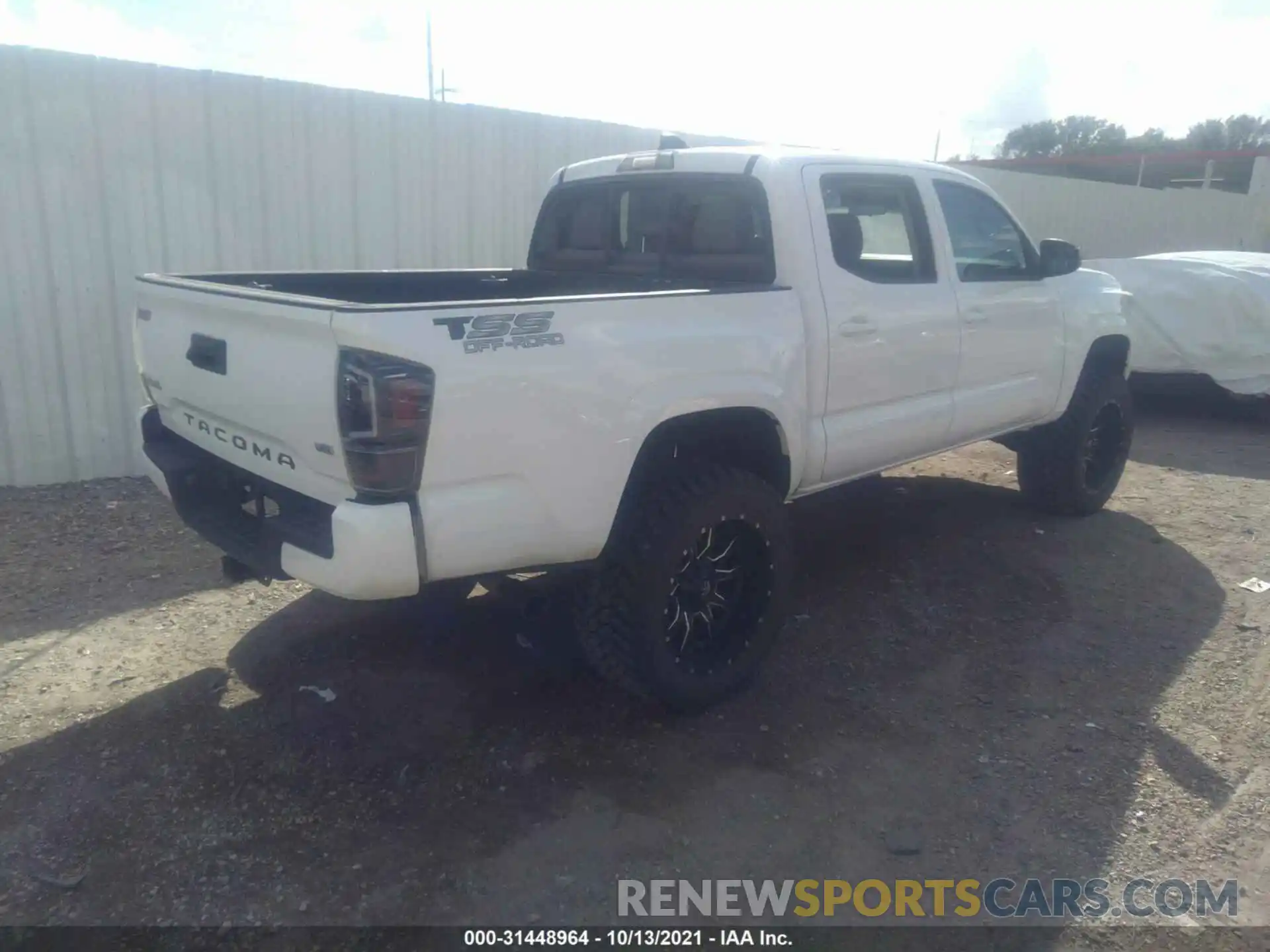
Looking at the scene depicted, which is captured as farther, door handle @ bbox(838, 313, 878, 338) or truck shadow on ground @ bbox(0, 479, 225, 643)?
truck shadow on ground @ bbox(0, 479, 225, 643)

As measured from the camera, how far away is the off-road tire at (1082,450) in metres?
5.78

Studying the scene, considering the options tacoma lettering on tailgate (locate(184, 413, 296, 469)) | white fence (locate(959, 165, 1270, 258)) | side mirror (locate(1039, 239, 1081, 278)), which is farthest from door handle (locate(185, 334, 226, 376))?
white fence (locate(959, 165, 1270, 258))

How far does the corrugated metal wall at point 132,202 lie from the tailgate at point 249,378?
8.76 feet

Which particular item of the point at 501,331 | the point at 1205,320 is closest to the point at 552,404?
the point at 501,331

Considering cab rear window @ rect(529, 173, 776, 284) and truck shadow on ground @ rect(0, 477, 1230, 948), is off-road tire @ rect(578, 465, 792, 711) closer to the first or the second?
truck shadow on ground @ rect(0, 477, 1230, 948)

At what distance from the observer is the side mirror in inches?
202

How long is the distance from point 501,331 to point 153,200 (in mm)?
4446

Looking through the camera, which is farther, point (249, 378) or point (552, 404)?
point (249, 378)

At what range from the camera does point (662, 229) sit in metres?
4.43

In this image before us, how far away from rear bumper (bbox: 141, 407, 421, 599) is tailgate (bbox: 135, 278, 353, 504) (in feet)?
0.23

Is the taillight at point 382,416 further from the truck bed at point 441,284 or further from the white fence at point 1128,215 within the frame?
the white fence at point 1128,215

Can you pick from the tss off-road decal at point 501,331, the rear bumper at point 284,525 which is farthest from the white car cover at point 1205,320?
the rear bumper at point 284,525

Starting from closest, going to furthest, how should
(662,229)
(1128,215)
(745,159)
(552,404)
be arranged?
(552,404)
(745,159)
(662,229)
(1128,215)

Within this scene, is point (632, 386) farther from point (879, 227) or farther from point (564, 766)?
point (879, 227)
